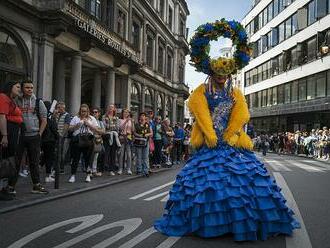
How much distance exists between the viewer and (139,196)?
9281 mm

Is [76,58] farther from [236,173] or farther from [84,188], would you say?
[236,173]

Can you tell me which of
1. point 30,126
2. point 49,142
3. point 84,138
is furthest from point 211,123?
point 49,142

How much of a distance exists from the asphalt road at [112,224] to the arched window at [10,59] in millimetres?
9124

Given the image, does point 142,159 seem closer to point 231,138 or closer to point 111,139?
point 111,139

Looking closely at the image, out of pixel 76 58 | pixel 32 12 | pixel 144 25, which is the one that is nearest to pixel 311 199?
pixel 32 12

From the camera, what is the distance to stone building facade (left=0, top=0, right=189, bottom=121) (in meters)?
18.3

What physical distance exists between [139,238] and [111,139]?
8.46 m

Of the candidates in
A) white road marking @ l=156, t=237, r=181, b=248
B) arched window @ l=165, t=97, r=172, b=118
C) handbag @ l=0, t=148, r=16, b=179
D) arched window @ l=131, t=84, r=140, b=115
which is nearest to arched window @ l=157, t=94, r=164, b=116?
arched window @ l=165, t=97, r=172, b=118

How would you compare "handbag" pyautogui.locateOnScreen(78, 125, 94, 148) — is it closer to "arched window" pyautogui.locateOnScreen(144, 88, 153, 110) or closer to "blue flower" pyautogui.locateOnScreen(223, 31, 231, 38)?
"blue flower" pyautogui.locateOnScreen(223, 31, 231, 38)

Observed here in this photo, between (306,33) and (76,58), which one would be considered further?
(306,33)

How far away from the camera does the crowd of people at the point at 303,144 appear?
1244 inches

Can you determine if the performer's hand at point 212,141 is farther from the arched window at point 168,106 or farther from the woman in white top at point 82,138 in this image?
the arched window at point 168,106

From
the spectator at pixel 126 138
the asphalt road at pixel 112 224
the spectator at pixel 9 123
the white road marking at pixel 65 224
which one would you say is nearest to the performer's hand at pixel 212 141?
the asphalt road at pixel 112 224

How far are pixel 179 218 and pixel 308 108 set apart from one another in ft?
127
